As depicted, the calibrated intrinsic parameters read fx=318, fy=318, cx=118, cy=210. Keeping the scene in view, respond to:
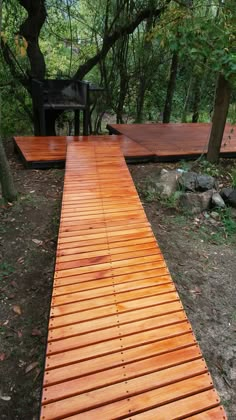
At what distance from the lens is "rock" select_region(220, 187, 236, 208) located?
12.1ft

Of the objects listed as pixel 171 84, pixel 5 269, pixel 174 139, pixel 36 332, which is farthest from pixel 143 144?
pixel 36 332

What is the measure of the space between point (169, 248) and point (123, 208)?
0.57m

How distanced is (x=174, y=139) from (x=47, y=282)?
3.82 metres

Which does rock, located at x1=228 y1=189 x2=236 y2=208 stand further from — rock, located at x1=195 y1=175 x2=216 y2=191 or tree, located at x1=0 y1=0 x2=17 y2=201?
tree, located at x1=0 y1=0 x2=17 y2=201

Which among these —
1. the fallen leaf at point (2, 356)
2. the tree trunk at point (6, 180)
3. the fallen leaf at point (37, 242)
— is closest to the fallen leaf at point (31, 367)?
the fallen leaf at point (2, 356)

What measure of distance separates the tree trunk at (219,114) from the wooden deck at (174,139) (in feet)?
0.50

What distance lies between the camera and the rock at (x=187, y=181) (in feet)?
12.4

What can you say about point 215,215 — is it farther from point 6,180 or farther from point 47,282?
A: point 6,180

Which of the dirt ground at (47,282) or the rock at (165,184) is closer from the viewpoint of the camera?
the dirt ground at (47,282)

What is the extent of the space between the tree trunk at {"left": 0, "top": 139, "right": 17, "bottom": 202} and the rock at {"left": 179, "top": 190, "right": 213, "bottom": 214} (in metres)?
1.86

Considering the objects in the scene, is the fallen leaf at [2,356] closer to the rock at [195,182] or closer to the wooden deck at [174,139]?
the rock at [195,182]

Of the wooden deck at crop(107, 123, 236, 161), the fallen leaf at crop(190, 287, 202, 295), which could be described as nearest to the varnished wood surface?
the wooden deck at crop(107, 123, 236, 161)

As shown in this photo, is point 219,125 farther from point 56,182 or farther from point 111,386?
point 111,386

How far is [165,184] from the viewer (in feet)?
12.6
